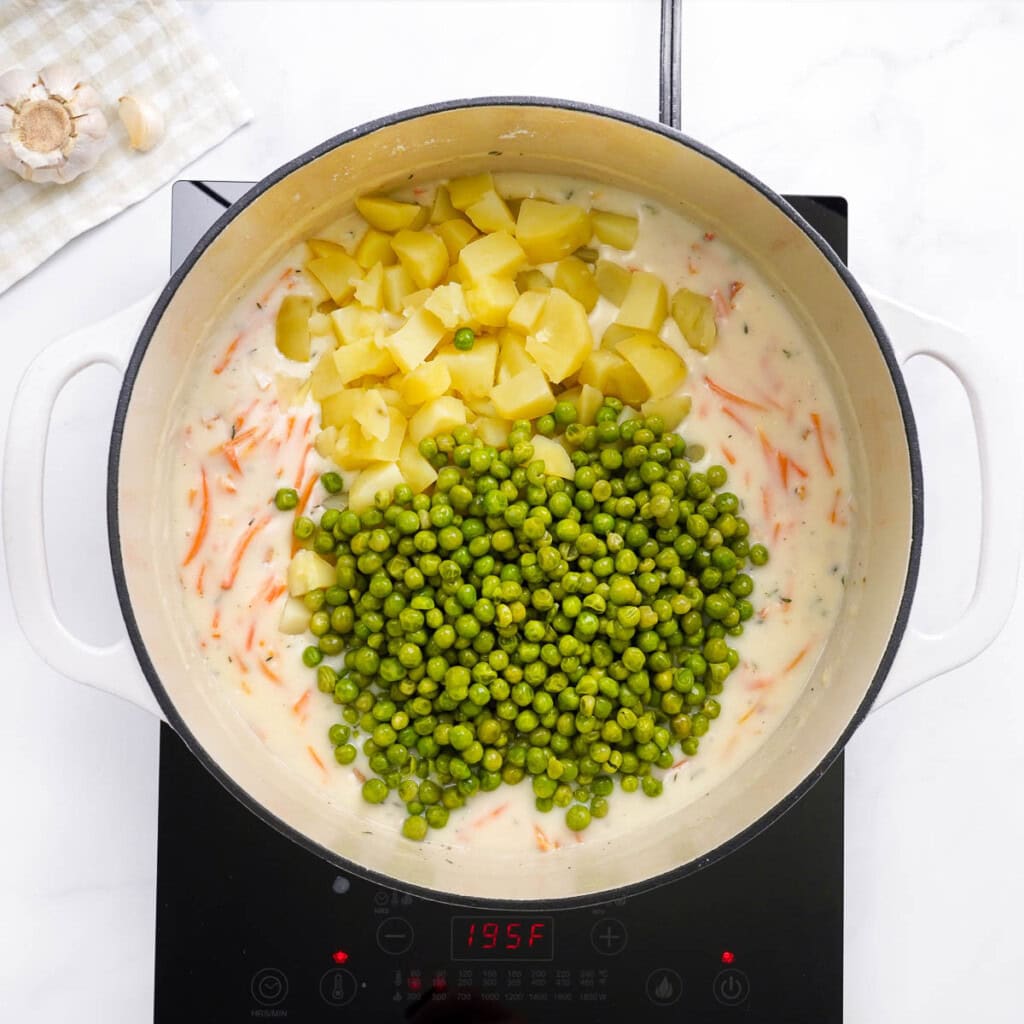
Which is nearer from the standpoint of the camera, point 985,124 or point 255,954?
point 255,954

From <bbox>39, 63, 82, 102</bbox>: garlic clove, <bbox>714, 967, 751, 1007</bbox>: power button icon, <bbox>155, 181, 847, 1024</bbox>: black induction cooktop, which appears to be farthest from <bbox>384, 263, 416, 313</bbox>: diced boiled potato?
<bbox>714, 967, 751, 1007</bbox>: power button icon

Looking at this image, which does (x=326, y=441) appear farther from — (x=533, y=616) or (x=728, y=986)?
(x=728, y=986)

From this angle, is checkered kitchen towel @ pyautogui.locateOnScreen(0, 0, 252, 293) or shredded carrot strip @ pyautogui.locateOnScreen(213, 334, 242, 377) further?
checkered kitchen towel @ pyautogui.locateOnScreen(0, 0, 252, 293)

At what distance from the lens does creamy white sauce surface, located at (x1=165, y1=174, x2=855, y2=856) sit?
6.73 feet

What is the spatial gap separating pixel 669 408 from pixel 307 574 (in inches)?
29.0

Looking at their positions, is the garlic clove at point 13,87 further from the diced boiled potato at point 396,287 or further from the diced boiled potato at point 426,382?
the diced boiled potato at point 426,382

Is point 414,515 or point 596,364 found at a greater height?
point 596,364

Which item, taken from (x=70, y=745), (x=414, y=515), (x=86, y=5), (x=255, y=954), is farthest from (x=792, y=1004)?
(x=86, y=5)

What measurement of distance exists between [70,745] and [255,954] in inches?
21.7

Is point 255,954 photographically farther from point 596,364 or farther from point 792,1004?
point 596,364

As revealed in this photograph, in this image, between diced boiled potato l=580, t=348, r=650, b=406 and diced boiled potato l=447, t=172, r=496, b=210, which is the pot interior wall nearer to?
diced boiled potato l=447, t=172, r=496, b=210

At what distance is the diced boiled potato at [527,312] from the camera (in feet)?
6.52

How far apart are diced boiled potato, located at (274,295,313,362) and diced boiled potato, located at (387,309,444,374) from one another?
19cm

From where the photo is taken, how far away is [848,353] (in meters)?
2.00
